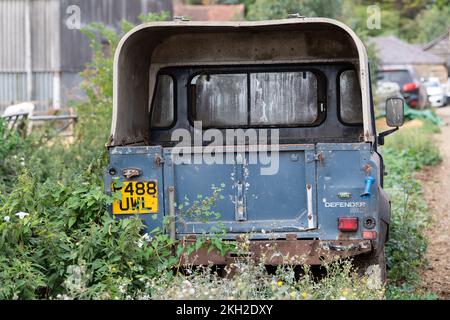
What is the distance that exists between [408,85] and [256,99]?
2419cm

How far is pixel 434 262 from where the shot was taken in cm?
1101

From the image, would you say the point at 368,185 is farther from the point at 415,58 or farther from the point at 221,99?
the point at 415,58

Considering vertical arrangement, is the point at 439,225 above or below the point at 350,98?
below

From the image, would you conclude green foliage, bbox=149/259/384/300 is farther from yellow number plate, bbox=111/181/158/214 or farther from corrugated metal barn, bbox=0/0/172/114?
corrugated metal barn, bbox=0/0/172/114

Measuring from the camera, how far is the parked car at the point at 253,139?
299 inches

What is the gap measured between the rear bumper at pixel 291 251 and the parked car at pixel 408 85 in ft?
82.7

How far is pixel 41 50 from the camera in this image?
32.5 meters

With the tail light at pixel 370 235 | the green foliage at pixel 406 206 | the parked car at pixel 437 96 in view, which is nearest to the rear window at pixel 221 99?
the green foliage at pixel 406 206

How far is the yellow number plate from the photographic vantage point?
770 cm

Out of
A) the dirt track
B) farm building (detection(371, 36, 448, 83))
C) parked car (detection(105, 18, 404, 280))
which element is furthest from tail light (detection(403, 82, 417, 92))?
farm building (detection(371, 36, 448, 83))

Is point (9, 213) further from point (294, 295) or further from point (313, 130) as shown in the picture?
point (313, 130)

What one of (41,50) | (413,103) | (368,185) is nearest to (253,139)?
(368,185)

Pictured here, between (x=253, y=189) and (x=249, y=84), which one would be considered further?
(x=249, y=84)

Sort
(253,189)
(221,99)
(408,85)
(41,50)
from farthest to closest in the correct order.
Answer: (408,85)
(41,50)
(221,99)
(253,189)
